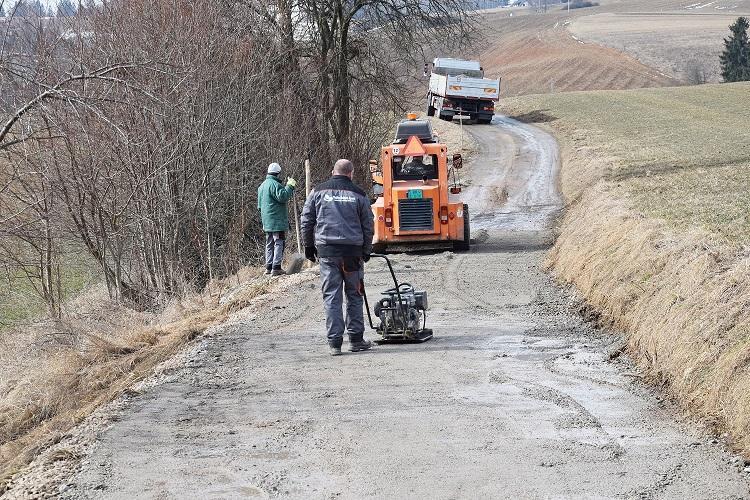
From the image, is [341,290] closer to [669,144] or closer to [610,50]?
[669,144]

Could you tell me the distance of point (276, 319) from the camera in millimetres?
13656

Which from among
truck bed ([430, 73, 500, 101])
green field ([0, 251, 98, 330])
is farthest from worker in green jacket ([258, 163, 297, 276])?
truck bed ([430, 73, 500, 101])

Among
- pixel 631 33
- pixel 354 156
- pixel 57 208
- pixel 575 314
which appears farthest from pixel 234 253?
pixel 631 33

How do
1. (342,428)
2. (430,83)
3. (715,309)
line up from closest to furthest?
1. (342,428)
2. (715,309)
3. (430,83)

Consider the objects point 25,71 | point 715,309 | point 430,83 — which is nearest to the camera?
point 715,309

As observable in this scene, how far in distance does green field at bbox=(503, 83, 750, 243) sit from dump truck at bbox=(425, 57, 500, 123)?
3.27m

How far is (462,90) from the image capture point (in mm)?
50594

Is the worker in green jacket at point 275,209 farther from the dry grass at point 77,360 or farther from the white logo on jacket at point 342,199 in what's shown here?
the white logo on jacket at point 342,199

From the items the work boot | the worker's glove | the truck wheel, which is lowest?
the truck wheel

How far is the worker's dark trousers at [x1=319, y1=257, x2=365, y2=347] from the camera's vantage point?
441 inches

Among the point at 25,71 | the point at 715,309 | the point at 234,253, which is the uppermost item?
the point at 25,71

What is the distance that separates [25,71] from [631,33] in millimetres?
102022

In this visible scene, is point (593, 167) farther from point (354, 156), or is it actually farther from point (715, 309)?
point (715, 309)

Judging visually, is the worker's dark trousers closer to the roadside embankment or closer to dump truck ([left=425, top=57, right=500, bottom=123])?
the roadside embankment
